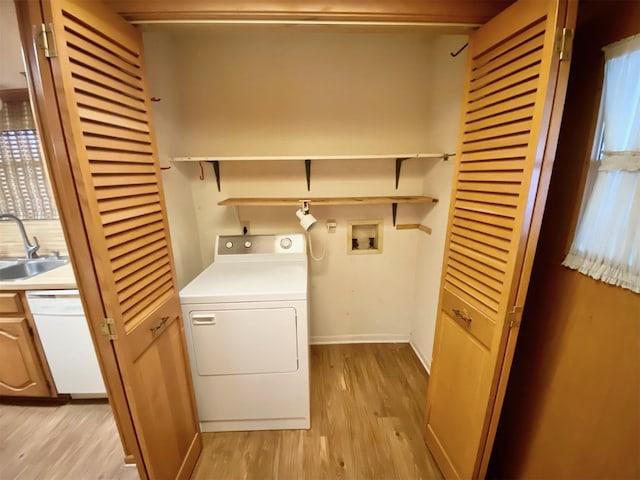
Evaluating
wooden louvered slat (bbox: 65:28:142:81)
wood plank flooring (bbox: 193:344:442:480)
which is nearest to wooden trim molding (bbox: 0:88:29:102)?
wooden louvered slat (bbox: 65:28:142:81)

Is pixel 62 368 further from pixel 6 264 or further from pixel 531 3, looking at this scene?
pixel 531 3

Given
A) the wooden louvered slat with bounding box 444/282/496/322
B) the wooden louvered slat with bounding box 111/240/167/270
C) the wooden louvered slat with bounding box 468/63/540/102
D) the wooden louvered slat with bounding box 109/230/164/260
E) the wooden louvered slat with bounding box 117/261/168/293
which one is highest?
the wooden louvered slat with bounding box 468/63/540/102

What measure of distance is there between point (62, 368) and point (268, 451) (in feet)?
4.98

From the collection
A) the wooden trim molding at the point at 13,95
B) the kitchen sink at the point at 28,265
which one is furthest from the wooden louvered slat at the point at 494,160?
the wooden trim molding at the point at 13,95

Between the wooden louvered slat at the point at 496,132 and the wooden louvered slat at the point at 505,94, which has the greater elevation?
the wooden louvered slat at the point at 505,94

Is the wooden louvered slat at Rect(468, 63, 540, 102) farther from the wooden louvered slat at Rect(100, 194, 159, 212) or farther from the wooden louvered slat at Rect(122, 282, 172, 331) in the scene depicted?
the wooden louvered slat at Rect(122, 282, 172, 331)

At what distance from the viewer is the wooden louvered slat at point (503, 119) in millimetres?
898

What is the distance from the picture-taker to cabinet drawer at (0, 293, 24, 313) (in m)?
1.69

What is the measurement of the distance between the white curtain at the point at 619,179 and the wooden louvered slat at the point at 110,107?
166 cm

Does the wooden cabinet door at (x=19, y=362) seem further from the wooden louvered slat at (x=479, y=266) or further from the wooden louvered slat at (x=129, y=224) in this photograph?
the wooden louvered slat at (x=479, y=266)

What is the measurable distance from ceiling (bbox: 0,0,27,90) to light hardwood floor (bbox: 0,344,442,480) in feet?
7.50

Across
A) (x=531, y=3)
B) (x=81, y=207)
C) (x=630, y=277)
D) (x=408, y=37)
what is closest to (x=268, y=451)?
(x=81, y=207)

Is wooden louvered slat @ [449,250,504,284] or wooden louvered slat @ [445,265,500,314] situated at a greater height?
wooden louvered slat @ [449,250,504,284]

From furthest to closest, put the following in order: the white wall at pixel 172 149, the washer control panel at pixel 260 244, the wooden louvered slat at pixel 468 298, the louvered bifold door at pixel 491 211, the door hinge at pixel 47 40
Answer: the washer control panel at pixel 260 244 < the white wall at pixel 172 149 < the wooden louvered slat at pixel 468 298 < the louvered bifold door at pixel 491 211 < the door hinge at pixel 47 40
